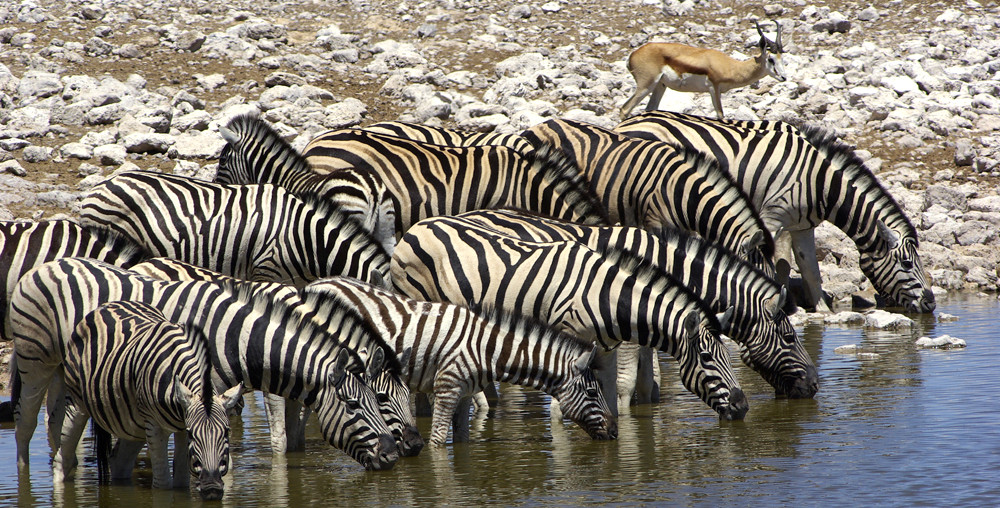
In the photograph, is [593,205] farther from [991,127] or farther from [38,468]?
[991,127]

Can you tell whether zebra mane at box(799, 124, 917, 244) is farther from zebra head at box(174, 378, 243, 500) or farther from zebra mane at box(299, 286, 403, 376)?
zebra head at box(174, 378, 243, 500)

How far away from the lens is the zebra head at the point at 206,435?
7.36 metres

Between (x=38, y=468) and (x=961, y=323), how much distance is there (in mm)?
9878

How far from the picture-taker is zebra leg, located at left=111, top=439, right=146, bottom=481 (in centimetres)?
845

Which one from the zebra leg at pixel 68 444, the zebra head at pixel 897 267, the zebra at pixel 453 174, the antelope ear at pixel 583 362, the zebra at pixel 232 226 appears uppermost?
the zebra at pixel 453 174

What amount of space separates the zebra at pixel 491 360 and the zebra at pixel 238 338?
65 centimetres

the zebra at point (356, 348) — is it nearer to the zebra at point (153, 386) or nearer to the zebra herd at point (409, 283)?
the zebra herd at point (409, 283)

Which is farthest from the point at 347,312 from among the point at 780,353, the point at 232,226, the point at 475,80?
the point at 475,80

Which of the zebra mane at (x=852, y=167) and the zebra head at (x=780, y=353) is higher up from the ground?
the zebra mane at (x=852, y=167)

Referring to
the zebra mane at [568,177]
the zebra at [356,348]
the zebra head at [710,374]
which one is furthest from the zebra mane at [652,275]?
the zebra mane at [568,177]

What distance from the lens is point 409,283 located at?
10211 millimetres

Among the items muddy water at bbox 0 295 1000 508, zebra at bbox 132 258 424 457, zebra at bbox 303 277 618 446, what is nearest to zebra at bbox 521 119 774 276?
muddy water at bbox 0 295 1000 508

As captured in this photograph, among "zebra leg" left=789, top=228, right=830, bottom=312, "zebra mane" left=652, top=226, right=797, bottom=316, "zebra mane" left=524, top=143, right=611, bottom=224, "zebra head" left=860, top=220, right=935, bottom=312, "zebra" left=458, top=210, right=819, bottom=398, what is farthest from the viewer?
"zebra leg" left=789, top=228, right=830, bottom=312

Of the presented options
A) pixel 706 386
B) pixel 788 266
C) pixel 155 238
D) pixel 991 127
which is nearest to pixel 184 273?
pixel 155 238
